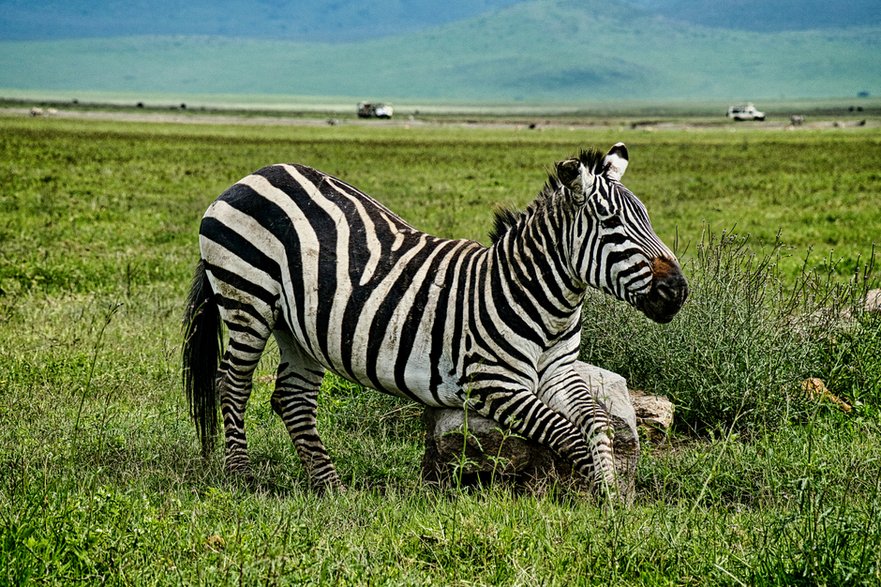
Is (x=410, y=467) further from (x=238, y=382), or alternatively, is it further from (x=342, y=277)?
(x=342, y=277)

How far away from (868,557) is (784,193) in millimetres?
24494

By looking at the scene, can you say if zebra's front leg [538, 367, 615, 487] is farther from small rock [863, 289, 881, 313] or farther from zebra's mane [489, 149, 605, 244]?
small rock [863, 289, 881, 313]

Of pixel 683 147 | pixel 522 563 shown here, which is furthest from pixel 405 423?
pixel 683 147

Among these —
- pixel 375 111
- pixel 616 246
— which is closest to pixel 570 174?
pixel 616 246

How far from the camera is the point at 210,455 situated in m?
6.88

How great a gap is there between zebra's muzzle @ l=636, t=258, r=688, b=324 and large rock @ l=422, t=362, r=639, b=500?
2.88ft

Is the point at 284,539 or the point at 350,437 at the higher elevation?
the point at 284,539

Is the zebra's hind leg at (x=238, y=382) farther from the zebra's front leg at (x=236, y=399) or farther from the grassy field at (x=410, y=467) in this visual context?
the grassy field at (x=410, y=467)

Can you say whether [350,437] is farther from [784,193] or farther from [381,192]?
[784,193]

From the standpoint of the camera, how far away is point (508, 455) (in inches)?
243

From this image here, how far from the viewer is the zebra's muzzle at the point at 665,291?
562cm

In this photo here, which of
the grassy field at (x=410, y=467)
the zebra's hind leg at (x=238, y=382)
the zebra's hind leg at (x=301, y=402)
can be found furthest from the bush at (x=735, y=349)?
the zebra's hind leg at (x=238, y=382)

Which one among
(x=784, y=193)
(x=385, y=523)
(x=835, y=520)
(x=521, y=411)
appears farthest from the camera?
(x=784, y=193)

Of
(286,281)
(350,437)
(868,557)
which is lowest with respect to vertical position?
(350,437)
